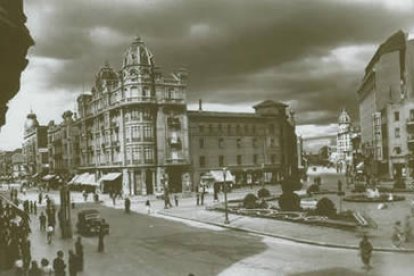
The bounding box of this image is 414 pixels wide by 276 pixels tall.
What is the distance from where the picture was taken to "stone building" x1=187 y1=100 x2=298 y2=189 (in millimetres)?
78062

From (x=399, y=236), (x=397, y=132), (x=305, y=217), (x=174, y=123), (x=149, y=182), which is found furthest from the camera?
(x=397, y=132)

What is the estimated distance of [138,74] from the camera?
71250 millimetres

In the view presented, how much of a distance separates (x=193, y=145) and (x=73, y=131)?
32457 millimetres

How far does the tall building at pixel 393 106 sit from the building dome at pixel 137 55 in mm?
38440

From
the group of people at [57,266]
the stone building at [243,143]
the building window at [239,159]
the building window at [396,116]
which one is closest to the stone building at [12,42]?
the group of people at [57,266]

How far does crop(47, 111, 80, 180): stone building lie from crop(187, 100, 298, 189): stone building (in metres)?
27.2

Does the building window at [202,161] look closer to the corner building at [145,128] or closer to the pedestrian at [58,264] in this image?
the corner building at [145,128]

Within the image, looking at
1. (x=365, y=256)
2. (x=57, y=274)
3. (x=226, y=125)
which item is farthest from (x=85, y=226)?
(x=226, y=125)

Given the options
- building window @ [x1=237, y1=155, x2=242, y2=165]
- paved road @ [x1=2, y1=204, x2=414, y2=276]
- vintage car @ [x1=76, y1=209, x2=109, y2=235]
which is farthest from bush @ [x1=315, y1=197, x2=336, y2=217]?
building window @ [x1=237, y1=155, x2=242, y2=165]

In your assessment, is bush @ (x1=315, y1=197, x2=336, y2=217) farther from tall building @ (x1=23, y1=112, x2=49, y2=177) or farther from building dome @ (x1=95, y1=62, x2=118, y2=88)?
tall building @ (x1=23, y1=112, x2=49, y2=177)

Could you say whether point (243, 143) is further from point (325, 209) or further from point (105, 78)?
point (325, 209)

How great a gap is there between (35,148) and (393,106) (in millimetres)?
97466

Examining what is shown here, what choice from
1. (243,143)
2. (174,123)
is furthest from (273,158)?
(174,123)

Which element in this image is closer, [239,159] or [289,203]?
[289,203]
